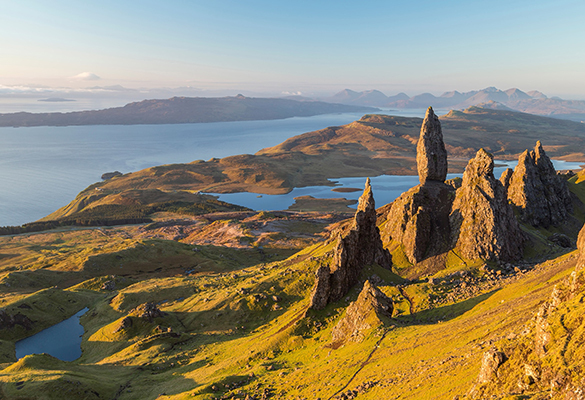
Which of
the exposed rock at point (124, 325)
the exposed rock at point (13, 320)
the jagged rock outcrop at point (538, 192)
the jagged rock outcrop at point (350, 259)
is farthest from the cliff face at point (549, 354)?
the exposed rock at point (13, 320)

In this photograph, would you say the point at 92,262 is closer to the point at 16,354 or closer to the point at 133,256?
the point at 133,256

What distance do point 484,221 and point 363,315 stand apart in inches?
1880

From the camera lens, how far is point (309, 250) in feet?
448

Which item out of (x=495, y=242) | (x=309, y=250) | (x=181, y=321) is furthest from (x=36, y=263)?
(x=495, y=242)

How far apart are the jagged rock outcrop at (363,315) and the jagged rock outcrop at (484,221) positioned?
37.3 metres

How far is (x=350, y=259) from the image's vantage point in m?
77.5

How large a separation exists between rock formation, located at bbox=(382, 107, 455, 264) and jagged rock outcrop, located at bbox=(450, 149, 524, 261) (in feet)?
16.5

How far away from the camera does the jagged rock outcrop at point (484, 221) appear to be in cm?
8881

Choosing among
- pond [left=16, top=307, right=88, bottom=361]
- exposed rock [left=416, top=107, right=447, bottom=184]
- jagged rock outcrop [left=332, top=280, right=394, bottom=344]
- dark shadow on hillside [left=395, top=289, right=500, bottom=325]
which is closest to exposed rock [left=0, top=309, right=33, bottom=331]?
pond [left=16, top=307, right=88, bottom=361]

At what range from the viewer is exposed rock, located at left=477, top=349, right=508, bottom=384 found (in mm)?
29516

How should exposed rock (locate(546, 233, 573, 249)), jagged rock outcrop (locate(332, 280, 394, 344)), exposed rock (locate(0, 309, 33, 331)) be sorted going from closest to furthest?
jagged rock outcrop (locate(332, 280, 394, 344)), exposed rock (locate(546, 233, 573, 249)), exposed rock (locate(0, 309, 33, 331))

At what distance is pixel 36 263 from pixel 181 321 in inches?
4761

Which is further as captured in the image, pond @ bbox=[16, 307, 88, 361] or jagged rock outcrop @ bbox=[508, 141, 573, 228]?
jagged rock outcrop @ bbox=[508, 141, 573, 228]

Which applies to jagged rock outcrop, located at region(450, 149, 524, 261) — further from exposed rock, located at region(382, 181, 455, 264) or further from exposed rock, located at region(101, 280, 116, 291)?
exposed rock, located at region(101, 280, 116, 291)
